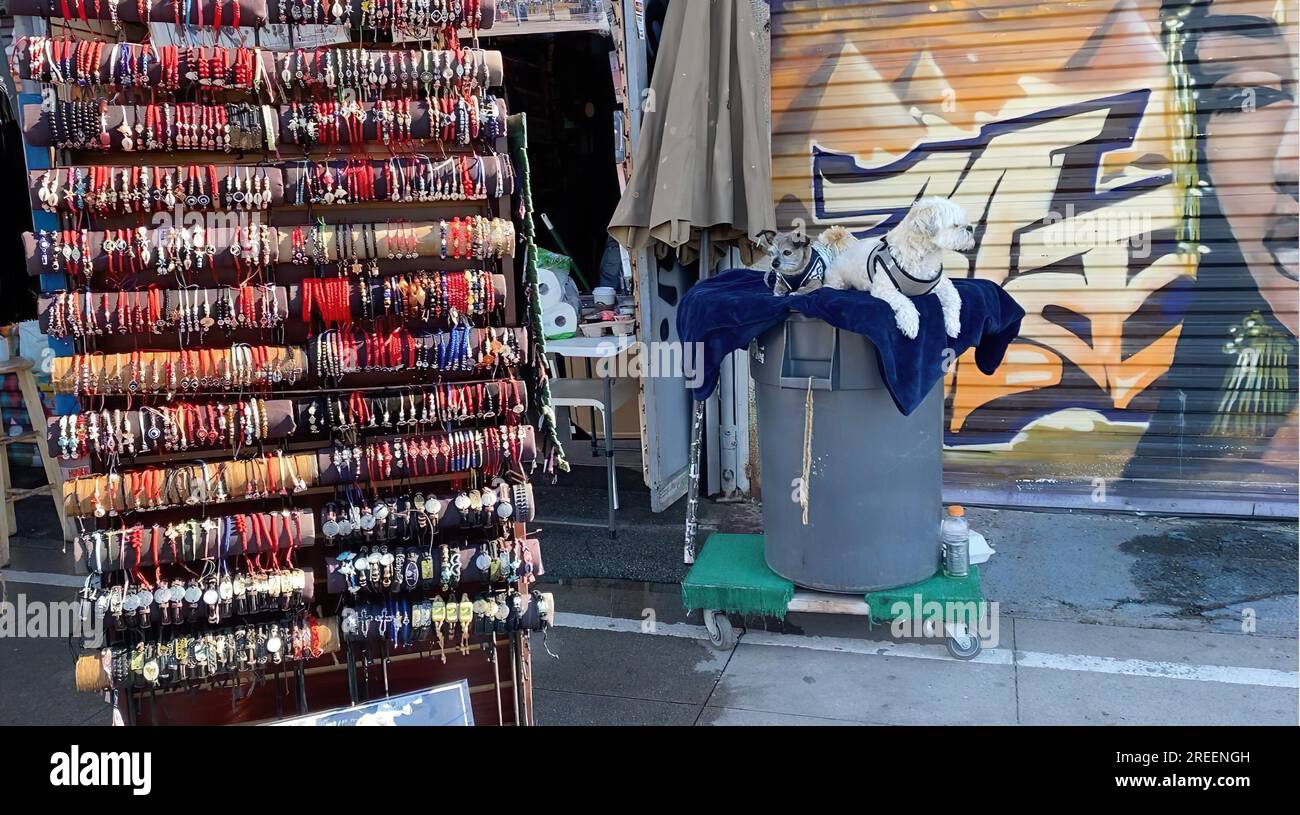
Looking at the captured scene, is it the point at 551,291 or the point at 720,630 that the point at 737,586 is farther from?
the point at 551,291

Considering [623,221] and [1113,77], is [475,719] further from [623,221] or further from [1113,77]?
[1113,77]

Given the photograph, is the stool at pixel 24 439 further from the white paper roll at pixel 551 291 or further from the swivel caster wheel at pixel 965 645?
the swivel caster wheel at pixel 965 645

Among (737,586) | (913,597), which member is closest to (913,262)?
(913,597)

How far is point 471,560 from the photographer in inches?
102

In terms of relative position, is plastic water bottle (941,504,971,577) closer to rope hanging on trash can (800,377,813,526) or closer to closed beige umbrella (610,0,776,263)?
rope hanging on trash can (800,377,813,526)

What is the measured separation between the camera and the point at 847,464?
3895mm

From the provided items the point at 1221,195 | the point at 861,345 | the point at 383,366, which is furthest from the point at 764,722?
the point at 1221,195

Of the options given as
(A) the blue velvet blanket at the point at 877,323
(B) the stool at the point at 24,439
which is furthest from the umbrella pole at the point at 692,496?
(B) the stool at the point at 24,439

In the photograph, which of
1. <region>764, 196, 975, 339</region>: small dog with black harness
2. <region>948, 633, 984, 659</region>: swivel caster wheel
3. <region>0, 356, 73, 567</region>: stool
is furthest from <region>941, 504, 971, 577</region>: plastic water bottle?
<region>0, 356, 73, 567</region>: stool

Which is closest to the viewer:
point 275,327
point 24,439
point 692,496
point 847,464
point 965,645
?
point 275,327

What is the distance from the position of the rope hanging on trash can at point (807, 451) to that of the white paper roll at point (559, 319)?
2.31 m

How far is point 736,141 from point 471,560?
11.1ft

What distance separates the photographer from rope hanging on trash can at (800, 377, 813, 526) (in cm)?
388

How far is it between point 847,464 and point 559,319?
8.27 ft
